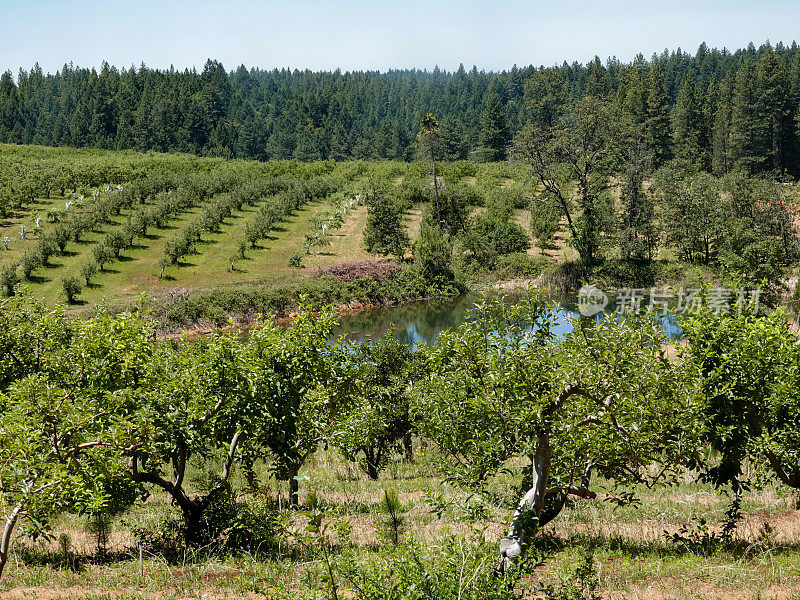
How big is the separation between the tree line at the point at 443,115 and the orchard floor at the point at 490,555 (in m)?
60.3

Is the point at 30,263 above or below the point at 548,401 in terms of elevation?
below

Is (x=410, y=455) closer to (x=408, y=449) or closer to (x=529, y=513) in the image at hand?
(x=408, y=449)

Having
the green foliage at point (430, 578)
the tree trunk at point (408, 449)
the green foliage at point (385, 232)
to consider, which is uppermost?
the green foliage at point (385, 232)

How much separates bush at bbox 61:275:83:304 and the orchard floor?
33.7 meters

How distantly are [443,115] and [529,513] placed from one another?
151457 mm

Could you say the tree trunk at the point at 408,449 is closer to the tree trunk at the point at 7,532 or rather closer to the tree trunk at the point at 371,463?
the tree trunk at the point at 371,463

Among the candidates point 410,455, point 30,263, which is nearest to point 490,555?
point 410,455

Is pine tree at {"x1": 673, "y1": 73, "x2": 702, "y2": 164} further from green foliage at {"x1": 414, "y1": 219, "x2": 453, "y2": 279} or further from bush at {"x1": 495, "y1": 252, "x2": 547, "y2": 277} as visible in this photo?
green foliage at {"x1": 414, "y1": 219, "x2": 453, "y2": 279}

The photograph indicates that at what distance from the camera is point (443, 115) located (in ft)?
512

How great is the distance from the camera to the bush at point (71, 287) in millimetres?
48406

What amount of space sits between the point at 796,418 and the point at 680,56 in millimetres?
185828

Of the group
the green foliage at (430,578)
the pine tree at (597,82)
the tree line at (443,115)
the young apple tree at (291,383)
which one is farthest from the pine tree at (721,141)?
the green foliage at (430,578)

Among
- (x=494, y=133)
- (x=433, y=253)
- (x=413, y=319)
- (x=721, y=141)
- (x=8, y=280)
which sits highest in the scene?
(x=494, y=133)

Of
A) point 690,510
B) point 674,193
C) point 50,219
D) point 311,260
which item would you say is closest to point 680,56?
point 674,193
